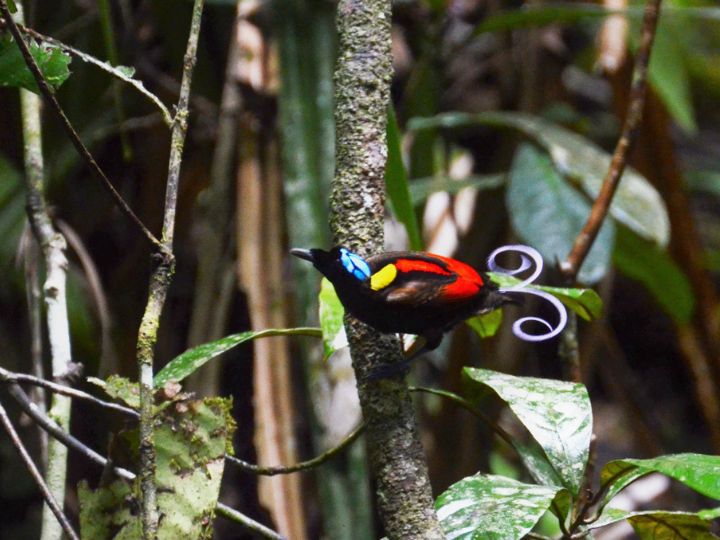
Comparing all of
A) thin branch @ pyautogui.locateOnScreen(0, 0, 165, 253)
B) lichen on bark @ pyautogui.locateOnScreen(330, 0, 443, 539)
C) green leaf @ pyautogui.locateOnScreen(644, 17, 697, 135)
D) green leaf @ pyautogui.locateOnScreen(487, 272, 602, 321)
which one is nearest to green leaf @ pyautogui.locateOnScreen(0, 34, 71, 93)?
thin branch @ pyautogui.locateOnScreen(0, 0, 165, 253)

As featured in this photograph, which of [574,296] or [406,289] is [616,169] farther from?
[406,289]

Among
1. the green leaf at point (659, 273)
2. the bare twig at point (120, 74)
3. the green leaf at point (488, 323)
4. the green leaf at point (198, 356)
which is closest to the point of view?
the bare twig at point (120, 74)

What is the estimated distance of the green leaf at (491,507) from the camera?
799mm

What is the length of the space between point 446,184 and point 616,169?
84 centimetres

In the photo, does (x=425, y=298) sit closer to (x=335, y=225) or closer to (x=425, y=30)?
(x=335, y=225)

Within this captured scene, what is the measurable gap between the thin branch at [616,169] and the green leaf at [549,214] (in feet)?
1.55

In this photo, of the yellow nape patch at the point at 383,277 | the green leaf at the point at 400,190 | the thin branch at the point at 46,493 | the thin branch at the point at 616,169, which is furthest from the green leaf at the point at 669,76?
the thin branch at the point at 46,493

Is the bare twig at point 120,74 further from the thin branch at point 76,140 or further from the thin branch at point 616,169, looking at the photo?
the thin branch at point 616,169

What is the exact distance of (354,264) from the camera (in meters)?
0.84

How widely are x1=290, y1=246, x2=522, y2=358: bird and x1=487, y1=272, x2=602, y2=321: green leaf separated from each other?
10cm

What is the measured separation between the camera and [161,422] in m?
0.86

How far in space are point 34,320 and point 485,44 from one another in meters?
2.11

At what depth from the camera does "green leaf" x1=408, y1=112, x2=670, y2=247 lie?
192 cm

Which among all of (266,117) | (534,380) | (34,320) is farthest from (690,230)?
(34,320)
